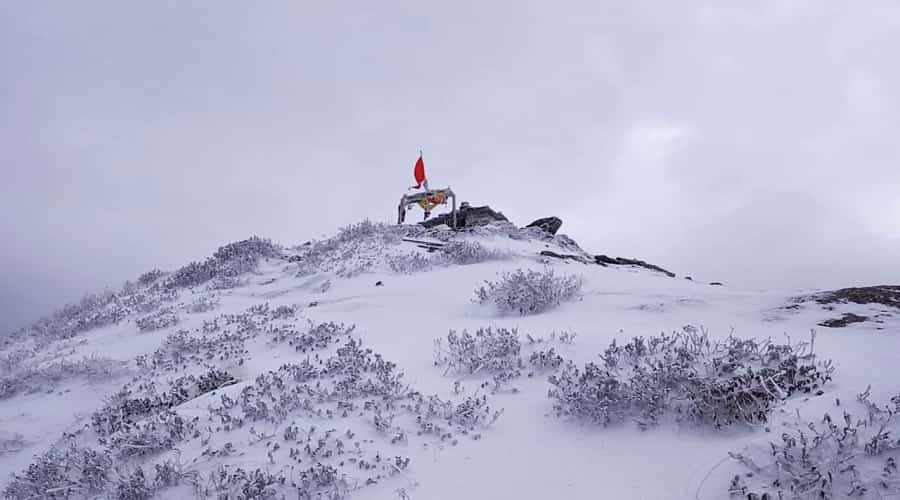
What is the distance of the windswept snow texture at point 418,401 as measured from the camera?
15.2 feet

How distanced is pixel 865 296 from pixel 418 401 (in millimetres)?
7759

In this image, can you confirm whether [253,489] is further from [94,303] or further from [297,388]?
[94,303]

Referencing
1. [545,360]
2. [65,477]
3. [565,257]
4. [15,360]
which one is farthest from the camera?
[565,257]

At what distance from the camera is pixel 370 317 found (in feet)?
34.6

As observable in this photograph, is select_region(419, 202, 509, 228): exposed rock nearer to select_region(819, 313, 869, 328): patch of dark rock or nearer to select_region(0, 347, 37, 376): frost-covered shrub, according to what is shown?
select_region(0, 347, 37, 376): frost-covered shrub

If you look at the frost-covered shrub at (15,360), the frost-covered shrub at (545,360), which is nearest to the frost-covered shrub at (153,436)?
the frost-covered shrub at (545,360)

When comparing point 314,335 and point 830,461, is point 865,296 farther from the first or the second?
point 314,335

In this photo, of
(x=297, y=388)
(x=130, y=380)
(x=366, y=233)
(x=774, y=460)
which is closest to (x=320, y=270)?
(x=366, y=233)

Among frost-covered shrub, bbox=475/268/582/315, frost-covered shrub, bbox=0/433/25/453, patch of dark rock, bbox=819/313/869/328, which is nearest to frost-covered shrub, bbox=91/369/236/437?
frost-covered shrub, bbox=0/433/25/453

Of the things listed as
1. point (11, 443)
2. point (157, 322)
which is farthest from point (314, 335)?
point (157, 322)

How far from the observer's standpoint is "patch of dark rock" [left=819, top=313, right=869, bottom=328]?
7125mm

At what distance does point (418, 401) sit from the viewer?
6.11 m

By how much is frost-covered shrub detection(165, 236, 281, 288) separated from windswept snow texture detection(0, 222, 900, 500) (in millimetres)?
5935

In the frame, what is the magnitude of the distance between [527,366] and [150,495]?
4625mm
